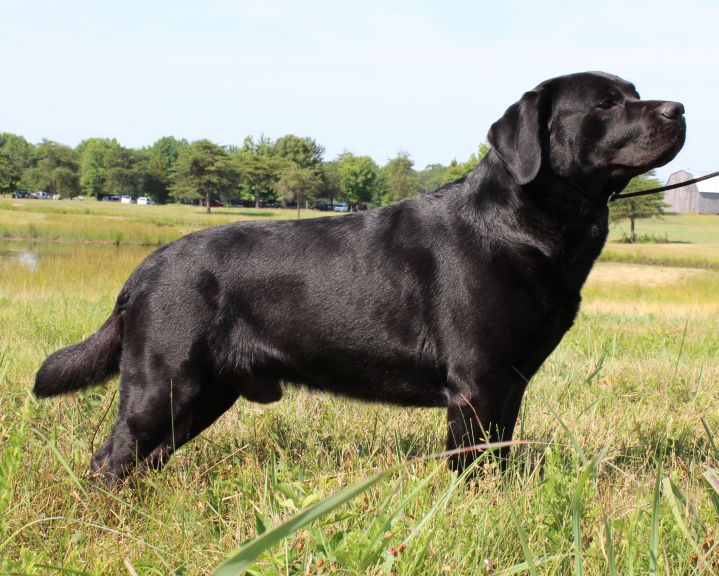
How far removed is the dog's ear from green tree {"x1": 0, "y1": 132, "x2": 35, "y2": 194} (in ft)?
363

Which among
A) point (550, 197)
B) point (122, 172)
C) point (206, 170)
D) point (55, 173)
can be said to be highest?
point (122, 172)

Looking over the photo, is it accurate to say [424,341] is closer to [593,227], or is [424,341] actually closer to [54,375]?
[593,227]

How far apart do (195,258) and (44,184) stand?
117 m

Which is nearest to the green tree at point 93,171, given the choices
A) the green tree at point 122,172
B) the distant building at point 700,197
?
the green tree at point 122,172

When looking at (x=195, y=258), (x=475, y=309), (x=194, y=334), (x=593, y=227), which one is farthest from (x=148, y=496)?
(x=593, y=227)

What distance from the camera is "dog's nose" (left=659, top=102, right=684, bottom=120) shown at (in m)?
3.17

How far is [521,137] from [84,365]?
2358 millimetres

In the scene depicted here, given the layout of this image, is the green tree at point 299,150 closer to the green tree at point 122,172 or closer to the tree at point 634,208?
the green tree at point 122,172

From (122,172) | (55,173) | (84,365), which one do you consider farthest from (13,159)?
(84,365)

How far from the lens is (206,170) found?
90688 mm

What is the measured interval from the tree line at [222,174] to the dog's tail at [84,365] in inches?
3168

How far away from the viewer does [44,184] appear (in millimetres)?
109688

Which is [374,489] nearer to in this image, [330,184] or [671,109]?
[671,109]

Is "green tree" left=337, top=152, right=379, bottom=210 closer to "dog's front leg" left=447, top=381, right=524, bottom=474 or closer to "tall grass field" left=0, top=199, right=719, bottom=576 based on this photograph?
"tall grass field" left=0, top=199, right=719, bottom=576
